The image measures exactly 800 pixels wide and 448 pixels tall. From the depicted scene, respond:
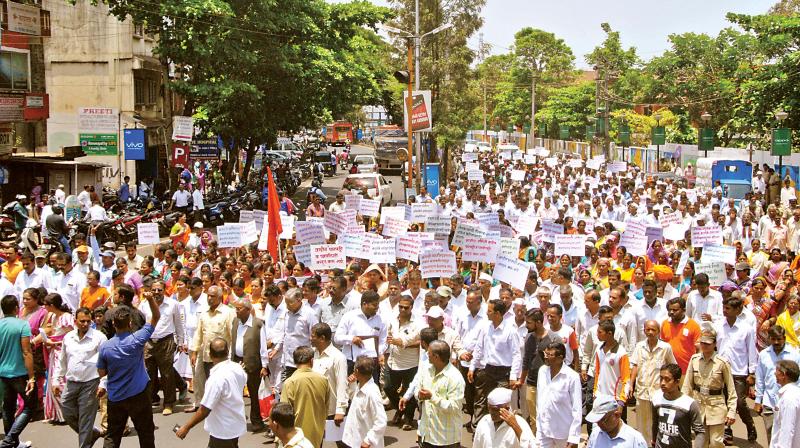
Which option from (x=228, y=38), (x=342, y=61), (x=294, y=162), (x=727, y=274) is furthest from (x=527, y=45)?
(x=727, y=274)

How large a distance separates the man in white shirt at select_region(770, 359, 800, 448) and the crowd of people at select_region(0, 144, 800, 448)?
0.01 meters

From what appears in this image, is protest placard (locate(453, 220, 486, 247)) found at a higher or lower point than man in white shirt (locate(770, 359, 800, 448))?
higher

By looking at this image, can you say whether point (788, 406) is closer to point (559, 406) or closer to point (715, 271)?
point (559, 406)

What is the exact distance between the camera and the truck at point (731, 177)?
94.5ft

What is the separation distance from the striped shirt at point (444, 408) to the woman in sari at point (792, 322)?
390 centimetres

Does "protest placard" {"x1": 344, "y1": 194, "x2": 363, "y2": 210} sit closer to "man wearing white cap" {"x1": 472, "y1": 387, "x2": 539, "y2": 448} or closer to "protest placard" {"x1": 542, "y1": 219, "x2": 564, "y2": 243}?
"protest placard" {"x1": 542, "y1": 219, "x2": 564, "y2": 243}

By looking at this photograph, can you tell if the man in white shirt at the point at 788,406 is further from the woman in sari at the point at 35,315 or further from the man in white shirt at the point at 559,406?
the woman in sari at the point at 35,315

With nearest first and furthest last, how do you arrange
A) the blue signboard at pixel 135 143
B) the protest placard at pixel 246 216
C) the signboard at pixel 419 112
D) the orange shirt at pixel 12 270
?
the orange shirt at pixel 12 270 → the protest placard at pixel 246 216 → the blue signboard at pixel 135 143 → the signboard at pixel 419 112

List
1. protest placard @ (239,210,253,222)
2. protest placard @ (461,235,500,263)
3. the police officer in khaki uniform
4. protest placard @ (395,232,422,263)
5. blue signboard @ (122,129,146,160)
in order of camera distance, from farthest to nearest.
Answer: blue signboard @ (122,129,146,160), protest placard @ (239,210,253,222), protest placard @ (395,232,422,263), protest placard @ (461,235,500,263), the police officer in khaki uniform

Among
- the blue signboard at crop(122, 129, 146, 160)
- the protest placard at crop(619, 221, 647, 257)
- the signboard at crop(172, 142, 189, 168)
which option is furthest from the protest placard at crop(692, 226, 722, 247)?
the blue signboard at crop(122, 129, 146, 160)

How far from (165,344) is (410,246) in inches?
177

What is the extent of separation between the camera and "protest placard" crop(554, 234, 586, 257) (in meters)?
14.4

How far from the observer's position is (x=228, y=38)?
89.0ft

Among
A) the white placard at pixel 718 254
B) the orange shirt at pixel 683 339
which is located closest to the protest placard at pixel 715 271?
the white placard at pixel 718 254
